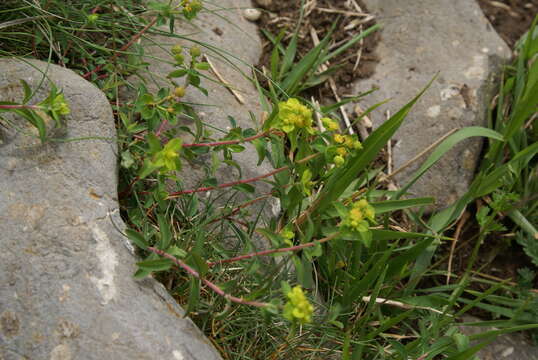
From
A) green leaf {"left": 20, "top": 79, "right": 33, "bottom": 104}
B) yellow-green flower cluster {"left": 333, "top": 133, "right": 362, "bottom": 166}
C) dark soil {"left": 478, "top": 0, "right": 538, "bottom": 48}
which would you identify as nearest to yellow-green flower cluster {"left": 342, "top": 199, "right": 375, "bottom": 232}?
yellow-green flower cluster {"left": 333, "top": 133, "right": 362, "bottom": 166}

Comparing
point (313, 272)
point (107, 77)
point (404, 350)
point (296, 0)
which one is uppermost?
point (296, 0)

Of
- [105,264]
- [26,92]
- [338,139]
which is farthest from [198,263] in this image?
[26,92]

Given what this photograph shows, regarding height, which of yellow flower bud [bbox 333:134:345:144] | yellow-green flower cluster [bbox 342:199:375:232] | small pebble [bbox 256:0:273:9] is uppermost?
yellow flower bud [bbox 333:134:345:144]

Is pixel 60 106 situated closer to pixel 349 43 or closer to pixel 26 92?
pixel 26 92

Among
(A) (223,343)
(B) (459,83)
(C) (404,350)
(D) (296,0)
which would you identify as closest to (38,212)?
(A) (223,343)

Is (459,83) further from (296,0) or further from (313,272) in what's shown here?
(313,272)

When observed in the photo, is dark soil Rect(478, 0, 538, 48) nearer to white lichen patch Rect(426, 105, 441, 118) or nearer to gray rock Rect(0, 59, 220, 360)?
white lichen patch Rect(426, 105, 441, 118)
